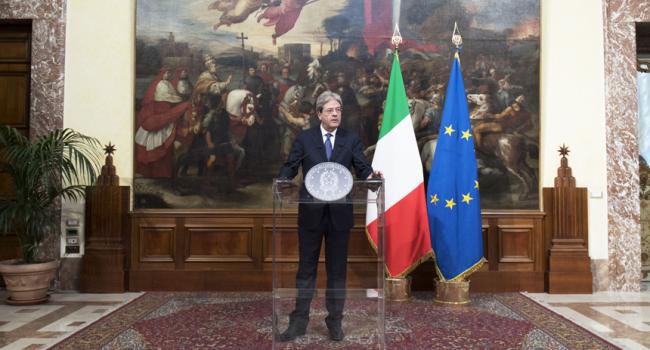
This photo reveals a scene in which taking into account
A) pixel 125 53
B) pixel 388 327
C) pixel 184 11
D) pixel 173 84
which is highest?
pixel 184 11

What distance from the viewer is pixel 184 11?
6.29 metres

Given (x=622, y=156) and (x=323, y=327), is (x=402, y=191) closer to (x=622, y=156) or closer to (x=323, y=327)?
(x=323, y=327)

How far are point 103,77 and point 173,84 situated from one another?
86cm

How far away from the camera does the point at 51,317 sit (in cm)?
488

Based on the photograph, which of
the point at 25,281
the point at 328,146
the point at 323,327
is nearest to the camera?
the point at 323,327

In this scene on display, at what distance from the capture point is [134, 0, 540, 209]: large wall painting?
20.4ft

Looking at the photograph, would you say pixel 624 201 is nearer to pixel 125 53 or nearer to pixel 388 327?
pixel 388 327

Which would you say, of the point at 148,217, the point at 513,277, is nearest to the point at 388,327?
the point at 513,277

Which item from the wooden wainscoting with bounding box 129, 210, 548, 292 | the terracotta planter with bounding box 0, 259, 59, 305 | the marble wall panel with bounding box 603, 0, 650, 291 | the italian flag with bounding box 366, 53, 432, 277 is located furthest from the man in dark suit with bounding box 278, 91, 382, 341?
the marble wall panel with bounding box 603, 0, 650, 291

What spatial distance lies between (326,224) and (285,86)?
10.3ft

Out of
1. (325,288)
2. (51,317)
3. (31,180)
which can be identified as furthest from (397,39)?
(51,317)

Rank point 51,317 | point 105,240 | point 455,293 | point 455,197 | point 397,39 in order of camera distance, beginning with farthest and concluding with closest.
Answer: point 105,240, point 397,39, point 455,197, point 455,293, point 51,317

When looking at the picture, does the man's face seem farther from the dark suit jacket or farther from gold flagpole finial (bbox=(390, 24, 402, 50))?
gold flagpole finial (bbox=(390, 24, 402, 50))

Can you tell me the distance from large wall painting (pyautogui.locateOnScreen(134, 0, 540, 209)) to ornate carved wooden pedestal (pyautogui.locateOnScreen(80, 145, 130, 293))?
31 cm
